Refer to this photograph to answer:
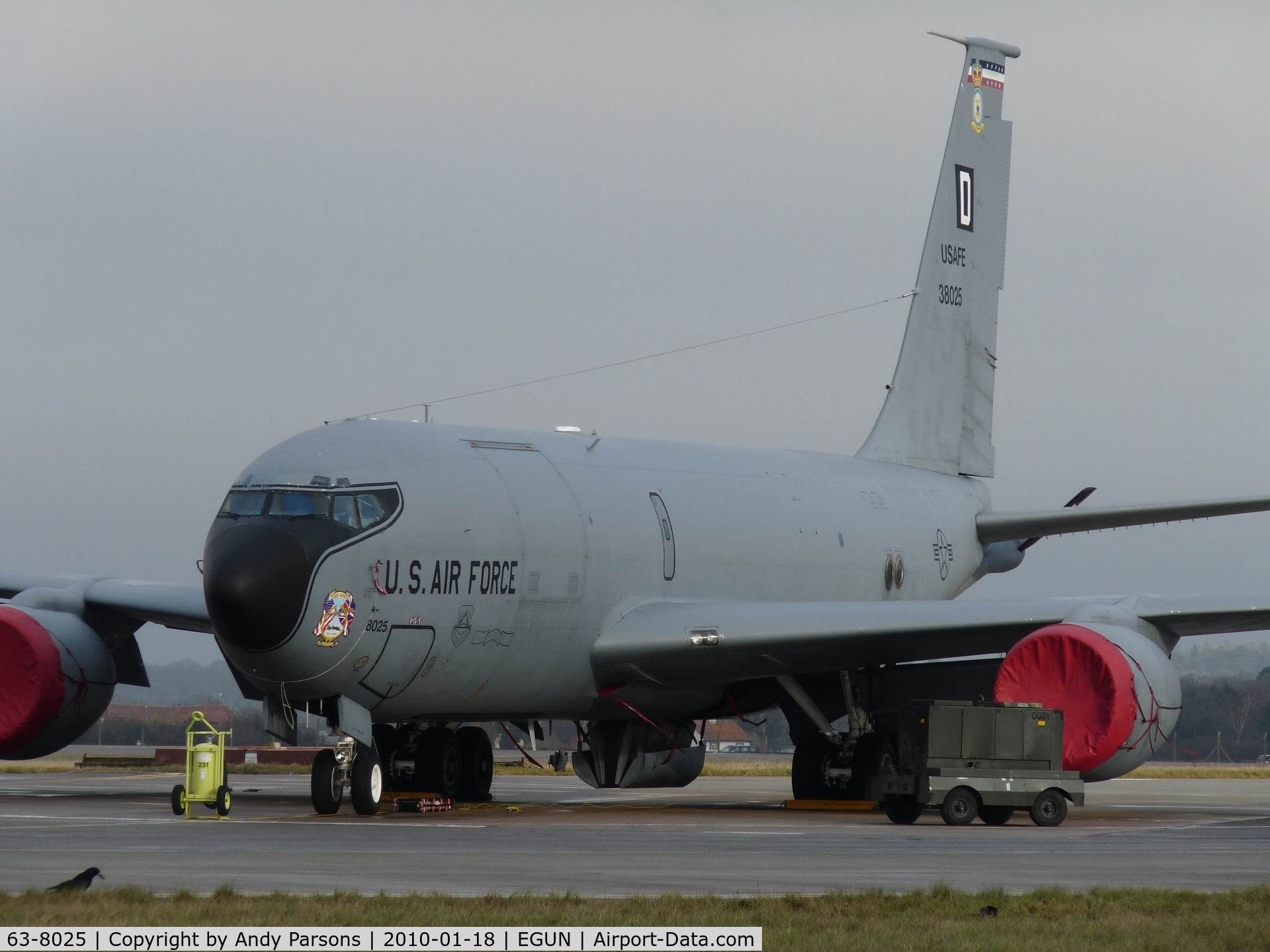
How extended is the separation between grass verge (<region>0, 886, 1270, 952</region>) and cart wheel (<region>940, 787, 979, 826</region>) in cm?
805

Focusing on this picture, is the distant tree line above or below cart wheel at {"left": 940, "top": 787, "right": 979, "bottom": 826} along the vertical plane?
below

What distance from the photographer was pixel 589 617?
2180 centimetres

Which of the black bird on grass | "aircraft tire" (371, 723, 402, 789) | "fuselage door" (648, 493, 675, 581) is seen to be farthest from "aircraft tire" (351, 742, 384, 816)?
the black bird on grass

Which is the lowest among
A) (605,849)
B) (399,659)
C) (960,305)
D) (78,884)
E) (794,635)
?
(605,849)

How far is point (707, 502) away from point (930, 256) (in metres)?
9.30

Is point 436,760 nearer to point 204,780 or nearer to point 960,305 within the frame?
point 204,780

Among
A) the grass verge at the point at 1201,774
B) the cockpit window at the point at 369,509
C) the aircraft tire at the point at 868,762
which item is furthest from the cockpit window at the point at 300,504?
the grass verge at the point at 1201,774

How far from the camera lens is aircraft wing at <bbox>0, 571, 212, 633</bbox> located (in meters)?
24.2

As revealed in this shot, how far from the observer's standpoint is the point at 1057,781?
62.7 feet

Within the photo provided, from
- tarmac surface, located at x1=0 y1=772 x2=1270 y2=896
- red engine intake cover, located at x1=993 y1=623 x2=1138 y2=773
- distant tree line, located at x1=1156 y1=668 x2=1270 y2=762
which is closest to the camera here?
tarmac surface, located at x1=0 y1=772 x2=1270 y2=896

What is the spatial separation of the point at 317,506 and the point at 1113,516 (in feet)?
40.1

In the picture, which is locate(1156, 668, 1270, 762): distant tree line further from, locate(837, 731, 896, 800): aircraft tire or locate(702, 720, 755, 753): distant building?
locate(837, 731, 896, 800): aircraft tire

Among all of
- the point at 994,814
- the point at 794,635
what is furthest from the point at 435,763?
the point at 994,814

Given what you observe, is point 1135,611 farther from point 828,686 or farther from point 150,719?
point 150,719
